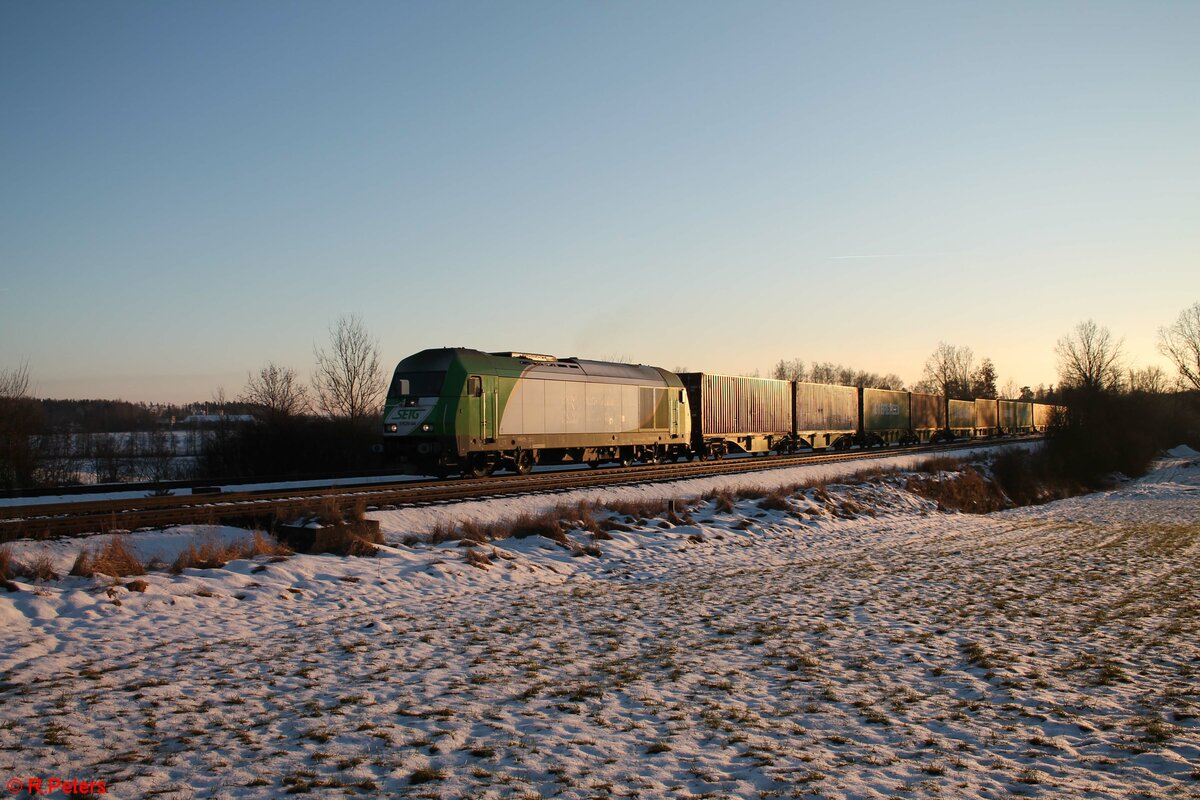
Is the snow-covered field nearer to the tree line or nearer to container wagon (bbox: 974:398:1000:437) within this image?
the tree line

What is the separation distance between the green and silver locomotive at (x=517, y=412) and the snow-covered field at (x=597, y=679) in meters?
8.49

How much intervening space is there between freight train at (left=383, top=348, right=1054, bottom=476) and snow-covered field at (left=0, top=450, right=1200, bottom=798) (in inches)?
341

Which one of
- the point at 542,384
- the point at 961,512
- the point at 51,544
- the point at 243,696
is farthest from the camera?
the point at 961,512

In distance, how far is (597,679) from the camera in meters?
7.25

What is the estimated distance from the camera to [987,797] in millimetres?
4867

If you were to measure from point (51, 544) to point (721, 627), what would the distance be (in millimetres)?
9313

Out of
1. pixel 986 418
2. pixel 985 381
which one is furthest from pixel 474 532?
pixel 985 381

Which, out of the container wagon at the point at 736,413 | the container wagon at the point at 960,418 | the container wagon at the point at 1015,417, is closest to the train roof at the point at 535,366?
the container wagon at the point at 736,413

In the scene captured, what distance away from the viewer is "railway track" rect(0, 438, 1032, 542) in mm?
13242

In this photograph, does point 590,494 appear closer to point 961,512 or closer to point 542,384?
point 542,384

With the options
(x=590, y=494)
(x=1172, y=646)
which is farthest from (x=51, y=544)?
(x=1172, y=646)

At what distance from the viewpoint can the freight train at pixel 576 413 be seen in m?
22.4

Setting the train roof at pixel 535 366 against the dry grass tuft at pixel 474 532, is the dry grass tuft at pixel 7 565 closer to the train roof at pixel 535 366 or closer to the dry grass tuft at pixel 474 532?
the dry grass tuft at pixel 474 532

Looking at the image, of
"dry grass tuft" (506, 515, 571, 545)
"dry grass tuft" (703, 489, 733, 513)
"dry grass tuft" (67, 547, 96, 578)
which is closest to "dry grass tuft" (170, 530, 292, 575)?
"dry grass tuft" (67, 547, 96, 578)
